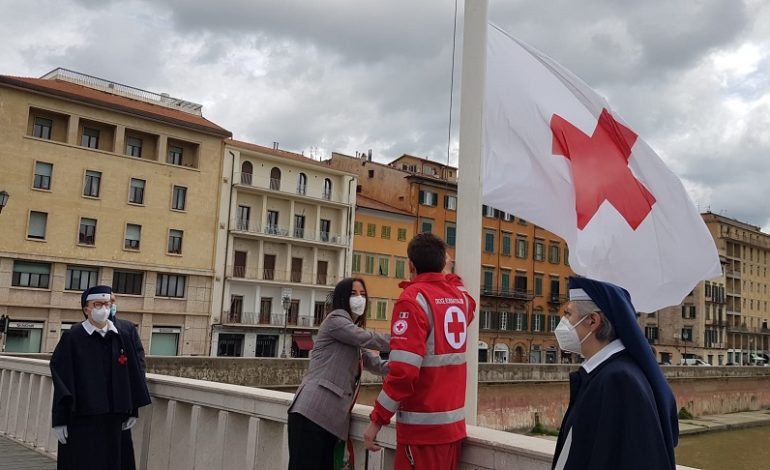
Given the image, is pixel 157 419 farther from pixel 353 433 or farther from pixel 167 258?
pixel 167 258

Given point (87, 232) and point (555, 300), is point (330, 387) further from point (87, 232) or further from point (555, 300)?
point (555, 300)

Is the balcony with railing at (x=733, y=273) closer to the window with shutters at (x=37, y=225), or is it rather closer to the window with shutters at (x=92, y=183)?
the window with shutters at (x=92, y=183)

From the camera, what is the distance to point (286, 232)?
46375 millimetres

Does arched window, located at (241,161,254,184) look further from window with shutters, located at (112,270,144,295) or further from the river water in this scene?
the river water

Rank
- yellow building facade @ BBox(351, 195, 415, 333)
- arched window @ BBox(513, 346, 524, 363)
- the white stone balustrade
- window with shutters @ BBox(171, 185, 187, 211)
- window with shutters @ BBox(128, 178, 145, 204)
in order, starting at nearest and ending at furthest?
the white stone balustrade < window with shutters @ BBox(128, 178, 145, 204) < window with shutters @ BBox(171, 185, 187, 211) < yellow building facade @ BBox(351, 195, 415, 333) < arched window @ BBox(513, 346, 524, 363)

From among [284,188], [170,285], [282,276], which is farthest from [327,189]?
[170,285]

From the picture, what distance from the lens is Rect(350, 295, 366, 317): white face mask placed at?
4160mm

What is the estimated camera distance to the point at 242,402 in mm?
4977

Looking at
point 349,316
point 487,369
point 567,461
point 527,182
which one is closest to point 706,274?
point 527,182

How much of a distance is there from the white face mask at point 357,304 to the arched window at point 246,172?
4165 cm

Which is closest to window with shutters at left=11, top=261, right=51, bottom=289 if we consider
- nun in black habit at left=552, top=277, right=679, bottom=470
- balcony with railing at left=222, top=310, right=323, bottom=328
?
balcony with railing at left=222, top=310, right=323, bottom=328

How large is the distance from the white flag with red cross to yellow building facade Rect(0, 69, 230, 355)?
3513 cm

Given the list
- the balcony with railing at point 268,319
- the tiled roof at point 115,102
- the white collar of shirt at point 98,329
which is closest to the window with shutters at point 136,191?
the tiled roof at point 115,102

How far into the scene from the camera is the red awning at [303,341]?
43781mm
